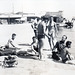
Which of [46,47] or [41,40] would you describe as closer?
[41,40]

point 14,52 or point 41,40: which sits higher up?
point 41,40

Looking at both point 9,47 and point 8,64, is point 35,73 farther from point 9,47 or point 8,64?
point 9,47

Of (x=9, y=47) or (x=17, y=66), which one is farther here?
(x=9, y=47)

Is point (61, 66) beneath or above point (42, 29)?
beneath

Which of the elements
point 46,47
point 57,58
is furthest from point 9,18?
point 57,58

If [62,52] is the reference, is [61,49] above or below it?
above

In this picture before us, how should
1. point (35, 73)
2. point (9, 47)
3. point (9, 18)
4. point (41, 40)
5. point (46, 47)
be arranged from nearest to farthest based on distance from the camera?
point (35, 73)
point (41, 40)
point (9, 47)
point (46, 47)
point (9, 18)

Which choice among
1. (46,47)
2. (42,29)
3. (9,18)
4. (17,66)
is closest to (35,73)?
(17,66)

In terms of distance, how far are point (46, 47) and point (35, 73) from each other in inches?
181

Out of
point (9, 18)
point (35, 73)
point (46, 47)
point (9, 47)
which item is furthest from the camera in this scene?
point (9, 18)

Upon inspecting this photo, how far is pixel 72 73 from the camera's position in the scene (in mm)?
8227

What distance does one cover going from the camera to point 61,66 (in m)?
8.98

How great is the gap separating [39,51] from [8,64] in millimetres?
1688

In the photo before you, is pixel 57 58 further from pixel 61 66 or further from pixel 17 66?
pixel 17 66
